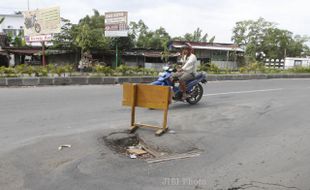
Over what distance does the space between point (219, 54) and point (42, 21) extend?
76.4ft

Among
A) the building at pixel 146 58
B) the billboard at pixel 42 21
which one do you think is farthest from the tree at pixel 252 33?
the billboard at pixel 42 21

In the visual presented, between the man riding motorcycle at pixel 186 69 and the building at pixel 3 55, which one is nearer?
the man riding motorcycle at pixel 186 69

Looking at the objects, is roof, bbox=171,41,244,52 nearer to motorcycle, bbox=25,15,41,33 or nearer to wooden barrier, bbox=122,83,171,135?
motorcycle, bbox=25,15,41,33

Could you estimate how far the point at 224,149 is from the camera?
208 inches

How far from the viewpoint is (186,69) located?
867cm

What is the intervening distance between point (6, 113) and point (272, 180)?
6246mm

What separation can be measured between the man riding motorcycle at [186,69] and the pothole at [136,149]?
3224 millimetres

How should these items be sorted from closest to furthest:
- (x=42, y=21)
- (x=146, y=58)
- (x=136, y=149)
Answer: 1. (x=136, y=149)
2. (x=42, y=21)
3. (x=146, y=58)

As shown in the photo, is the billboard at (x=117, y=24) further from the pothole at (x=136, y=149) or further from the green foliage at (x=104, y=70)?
the pothole at (x=136, y=149)

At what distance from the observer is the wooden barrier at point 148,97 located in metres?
5.92

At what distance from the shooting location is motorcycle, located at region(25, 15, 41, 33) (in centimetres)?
1800

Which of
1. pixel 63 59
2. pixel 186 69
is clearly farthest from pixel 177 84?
pixel 63 59

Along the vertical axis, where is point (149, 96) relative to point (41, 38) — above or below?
below

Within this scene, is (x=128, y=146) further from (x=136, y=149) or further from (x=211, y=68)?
(x=211, y=68)
